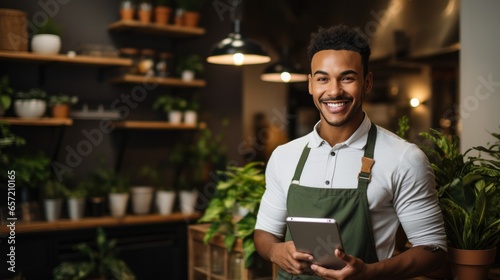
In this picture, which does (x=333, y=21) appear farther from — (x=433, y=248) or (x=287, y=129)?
(x=433, y=248)

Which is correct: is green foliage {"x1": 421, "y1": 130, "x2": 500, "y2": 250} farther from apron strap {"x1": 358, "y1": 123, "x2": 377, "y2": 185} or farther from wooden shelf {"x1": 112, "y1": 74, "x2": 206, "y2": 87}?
wooden shelf {"x1": 112, "y1": 74, "x2": 206, "y2": 87}

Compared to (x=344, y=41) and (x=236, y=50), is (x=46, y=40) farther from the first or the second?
(x=344, y=41)

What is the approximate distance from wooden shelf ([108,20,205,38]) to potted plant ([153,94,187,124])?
0.55m

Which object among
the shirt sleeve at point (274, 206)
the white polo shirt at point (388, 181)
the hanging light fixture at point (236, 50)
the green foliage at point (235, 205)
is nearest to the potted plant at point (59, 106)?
the hanging light fixture at point (236, 50)

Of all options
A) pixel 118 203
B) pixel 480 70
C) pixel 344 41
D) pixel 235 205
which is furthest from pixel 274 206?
pixel 118 203

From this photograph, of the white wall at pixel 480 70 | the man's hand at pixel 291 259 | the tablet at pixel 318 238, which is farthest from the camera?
the white wall at pixel 480 70

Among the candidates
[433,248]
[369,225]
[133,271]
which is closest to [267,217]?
[369,225]

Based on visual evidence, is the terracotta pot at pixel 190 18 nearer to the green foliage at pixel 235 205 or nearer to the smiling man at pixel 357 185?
the green foliage at pixel 235 205

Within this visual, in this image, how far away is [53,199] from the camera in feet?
13.9

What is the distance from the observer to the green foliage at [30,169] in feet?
13.2

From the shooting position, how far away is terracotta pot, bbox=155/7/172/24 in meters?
4.78

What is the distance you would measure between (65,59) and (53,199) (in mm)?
1041

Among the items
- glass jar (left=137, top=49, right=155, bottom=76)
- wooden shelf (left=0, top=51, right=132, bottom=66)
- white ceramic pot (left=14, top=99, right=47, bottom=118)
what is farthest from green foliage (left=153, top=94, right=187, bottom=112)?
white ceramic pot (left=14, top=99, right=47, bottom=118)

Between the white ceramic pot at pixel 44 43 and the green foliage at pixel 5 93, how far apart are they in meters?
0.31
